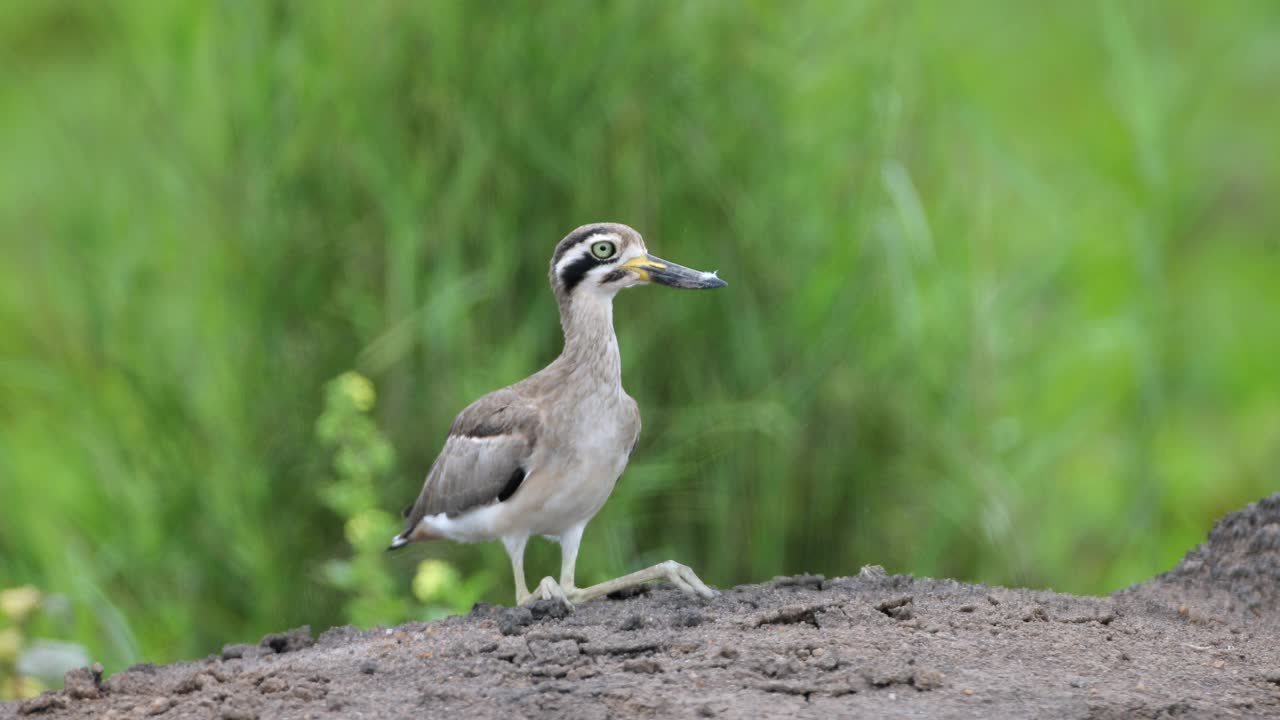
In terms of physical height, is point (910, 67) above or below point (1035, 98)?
below

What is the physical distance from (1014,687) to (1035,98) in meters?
8.56

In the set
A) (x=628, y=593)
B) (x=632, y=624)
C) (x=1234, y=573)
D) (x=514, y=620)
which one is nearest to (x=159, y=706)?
(x=514, y=620)

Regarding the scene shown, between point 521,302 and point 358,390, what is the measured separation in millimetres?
863

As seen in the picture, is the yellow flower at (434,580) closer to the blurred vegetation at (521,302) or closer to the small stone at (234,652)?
the blurred vegetation at (521,302)

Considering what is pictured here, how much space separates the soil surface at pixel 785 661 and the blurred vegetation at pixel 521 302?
52.6 inches

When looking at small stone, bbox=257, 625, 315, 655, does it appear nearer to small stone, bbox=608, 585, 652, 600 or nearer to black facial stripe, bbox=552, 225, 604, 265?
small stone, bbox=608, 585, 652, 600

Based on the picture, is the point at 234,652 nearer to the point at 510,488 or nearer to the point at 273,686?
the point at 273,686

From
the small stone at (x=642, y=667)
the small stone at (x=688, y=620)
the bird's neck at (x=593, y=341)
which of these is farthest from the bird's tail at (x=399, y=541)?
the small stone at (x=642, y=667)

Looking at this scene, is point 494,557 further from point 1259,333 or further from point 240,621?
point 1259,333

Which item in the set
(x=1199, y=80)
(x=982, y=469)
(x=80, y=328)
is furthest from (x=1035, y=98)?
(x=80, y=328)

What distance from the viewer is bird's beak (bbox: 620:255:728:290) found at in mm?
4555

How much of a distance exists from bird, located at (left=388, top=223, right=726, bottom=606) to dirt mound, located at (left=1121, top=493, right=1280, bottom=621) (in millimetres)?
1328

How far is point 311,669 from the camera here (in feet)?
11.9

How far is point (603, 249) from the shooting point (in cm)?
462
